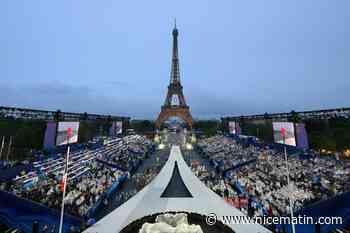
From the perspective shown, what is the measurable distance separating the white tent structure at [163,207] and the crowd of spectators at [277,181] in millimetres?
1418

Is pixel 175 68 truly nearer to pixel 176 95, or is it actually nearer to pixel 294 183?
pixel 176 95

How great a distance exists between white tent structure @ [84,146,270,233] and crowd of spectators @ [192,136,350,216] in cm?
142

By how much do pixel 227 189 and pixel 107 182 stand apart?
1073 cm

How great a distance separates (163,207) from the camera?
12.7 m

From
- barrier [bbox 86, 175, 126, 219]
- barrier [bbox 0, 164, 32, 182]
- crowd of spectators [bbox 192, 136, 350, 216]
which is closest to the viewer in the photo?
barrier [bbox 86, 175, 126, 219]

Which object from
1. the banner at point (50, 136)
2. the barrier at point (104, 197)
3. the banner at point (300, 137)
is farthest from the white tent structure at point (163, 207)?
the banner at point (300, 137)

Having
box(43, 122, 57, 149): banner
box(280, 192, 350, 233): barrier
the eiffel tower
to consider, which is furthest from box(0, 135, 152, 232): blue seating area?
the eiffel tower

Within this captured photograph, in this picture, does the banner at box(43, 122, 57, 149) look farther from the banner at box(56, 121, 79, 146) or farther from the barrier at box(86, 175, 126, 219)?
the barrier at box(86, 175, 126, 219)

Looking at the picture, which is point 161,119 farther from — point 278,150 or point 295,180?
point 295,180

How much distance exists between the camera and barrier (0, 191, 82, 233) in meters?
10.1

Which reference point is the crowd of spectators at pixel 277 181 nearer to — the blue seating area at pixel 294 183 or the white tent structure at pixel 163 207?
the blue seating area at pixel 294 183

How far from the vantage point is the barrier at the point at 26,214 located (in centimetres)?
1009

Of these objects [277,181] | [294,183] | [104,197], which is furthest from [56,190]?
[294,183]

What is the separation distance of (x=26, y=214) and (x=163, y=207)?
8.20m
